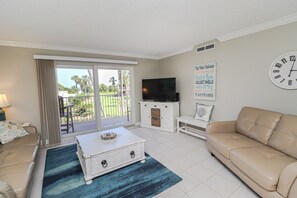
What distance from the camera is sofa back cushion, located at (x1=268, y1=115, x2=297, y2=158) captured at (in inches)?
67.9

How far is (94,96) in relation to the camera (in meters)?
3.84

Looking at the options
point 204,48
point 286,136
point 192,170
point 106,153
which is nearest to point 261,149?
point 286,136

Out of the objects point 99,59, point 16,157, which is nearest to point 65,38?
point 99,59

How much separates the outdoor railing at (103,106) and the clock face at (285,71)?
352 cm

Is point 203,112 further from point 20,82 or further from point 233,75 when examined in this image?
point 20,82

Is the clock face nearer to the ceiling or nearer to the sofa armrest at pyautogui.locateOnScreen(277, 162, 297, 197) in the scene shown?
the ceiling

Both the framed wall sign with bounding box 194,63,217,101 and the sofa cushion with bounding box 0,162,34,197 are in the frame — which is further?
the framed wall sign with bounding box 194,63,217,101

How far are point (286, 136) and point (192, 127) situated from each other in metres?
2.13

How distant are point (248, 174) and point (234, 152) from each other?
0.29m

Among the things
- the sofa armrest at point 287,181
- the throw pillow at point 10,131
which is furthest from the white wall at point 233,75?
the sofa armrest at point 287,181

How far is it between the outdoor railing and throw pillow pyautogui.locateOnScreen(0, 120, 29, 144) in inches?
46.3

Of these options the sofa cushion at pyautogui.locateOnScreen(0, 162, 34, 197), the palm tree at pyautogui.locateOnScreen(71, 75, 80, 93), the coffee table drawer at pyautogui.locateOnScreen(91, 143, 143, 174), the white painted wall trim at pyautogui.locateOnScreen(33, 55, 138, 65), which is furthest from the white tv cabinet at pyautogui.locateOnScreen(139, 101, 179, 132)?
the sofa cushion at pyautogui.locateOnScreen(0, 162, 34, 197)

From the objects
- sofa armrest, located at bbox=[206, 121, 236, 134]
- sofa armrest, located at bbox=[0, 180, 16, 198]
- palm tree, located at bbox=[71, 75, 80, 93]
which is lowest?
sofa armrest, located at bbox=[0, 180, 16, 198]

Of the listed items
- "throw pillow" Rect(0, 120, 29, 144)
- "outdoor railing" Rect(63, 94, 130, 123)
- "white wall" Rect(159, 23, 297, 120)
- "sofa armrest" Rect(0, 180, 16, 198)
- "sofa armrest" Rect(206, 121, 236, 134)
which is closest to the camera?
"sofa armrest" Rect(0, 180, 16, 198)
